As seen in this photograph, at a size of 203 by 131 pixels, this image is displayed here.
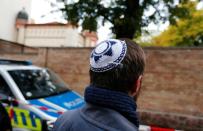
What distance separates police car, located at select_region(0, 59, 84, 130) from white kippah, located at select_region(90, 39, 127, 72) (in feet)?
12.3

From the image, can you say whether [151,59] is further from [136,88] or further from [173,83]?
[136,88]

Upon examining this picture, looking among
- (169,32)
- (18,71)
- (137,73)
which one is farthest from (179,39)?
(137,73)

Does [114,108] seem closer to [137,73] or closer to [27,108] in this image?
[137,73]

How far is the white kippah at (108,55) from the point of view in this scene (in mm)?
1701

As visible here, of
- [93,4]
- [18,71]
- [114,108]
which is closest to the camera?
[114,108]

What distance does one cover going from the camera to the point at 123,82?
67.9 inches

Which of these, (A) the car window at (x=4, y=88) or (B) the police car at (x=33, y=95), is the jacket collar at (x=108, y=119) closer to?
(B) the police car at (x=33, y=95)

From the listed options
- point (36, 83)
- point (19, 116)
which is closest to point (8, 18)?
point (36, 83)

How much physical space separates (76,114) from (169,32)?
3558 centimetres

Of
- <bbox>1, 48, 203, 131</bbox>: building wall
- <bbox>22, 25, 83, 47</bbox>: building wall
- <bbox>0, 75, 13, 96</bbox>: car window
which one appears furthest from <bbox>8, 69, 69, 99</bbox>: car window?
<bbox>22, 25, 83, 47</bbox>: building wall

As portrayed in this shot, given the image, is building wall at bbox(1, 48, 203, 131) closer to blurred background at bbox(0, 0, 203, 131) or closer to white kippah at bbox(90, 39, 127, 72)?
blurred background at bbox(0, 0, 203, 131)

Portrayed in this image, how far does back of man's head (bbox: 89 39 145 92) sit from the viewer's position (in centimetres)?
170

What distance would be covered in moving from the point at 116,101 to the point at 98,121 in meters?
0.12

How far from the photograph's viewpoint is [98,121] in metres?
1.67
